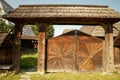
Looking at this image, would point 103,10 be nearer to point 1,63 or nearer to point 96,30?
point 1,63

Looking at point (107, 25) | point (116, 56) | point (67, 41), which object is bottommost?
point (116, 56)

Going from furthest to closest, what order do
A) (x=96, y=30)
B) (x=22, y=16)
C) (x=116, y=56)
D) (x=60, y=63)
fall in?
(x=96, y=30), (x=116, y=56), (x=60, y=63), (x=22, y=16)

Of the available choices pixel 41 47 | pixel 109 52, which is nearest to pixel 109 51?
pixel 109 52

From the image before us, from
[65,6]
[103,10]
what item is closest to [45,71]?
[65,6]

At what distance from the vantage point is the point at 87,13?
38.4 ft

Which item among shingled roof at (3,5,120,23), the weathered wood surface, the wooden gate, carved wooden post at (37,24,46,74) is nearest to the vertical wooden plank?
the wooden gate

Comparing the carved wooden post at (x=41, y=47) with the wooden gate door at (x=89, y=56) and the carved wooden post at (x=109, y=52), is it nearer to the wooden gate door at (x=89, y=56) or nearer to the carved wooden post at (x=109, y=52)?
the wooden gate door at (x=89, y=56)

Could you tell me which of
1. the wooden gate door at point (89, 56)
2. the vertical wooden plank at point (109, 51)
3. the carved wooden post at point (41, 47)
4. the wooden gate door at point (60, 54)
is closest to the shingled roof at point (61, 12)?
the carved wooden post at point (41, 47)

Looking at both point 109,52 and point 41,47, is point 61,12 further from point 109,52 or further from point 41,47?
point 109,52

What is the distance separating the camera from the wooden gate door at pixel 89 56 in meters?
12.2

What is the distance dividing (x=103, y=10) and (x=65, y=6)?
2.53m

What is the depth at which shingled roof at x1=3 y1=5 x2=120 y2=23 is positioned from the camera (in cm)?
1131

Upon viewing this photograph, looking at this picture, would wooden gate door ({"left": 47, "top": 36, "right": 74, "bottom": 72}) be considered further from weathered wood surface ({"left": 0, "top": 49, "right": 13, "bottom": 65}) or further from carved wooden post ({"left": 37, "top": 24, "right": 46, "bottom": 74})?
weathered wood surface ({"left": 0, "top": 49, "right": 13, "bottom": 65})

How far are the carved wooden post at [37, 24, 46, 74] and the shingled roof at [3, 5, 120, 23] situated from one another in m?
0.66
